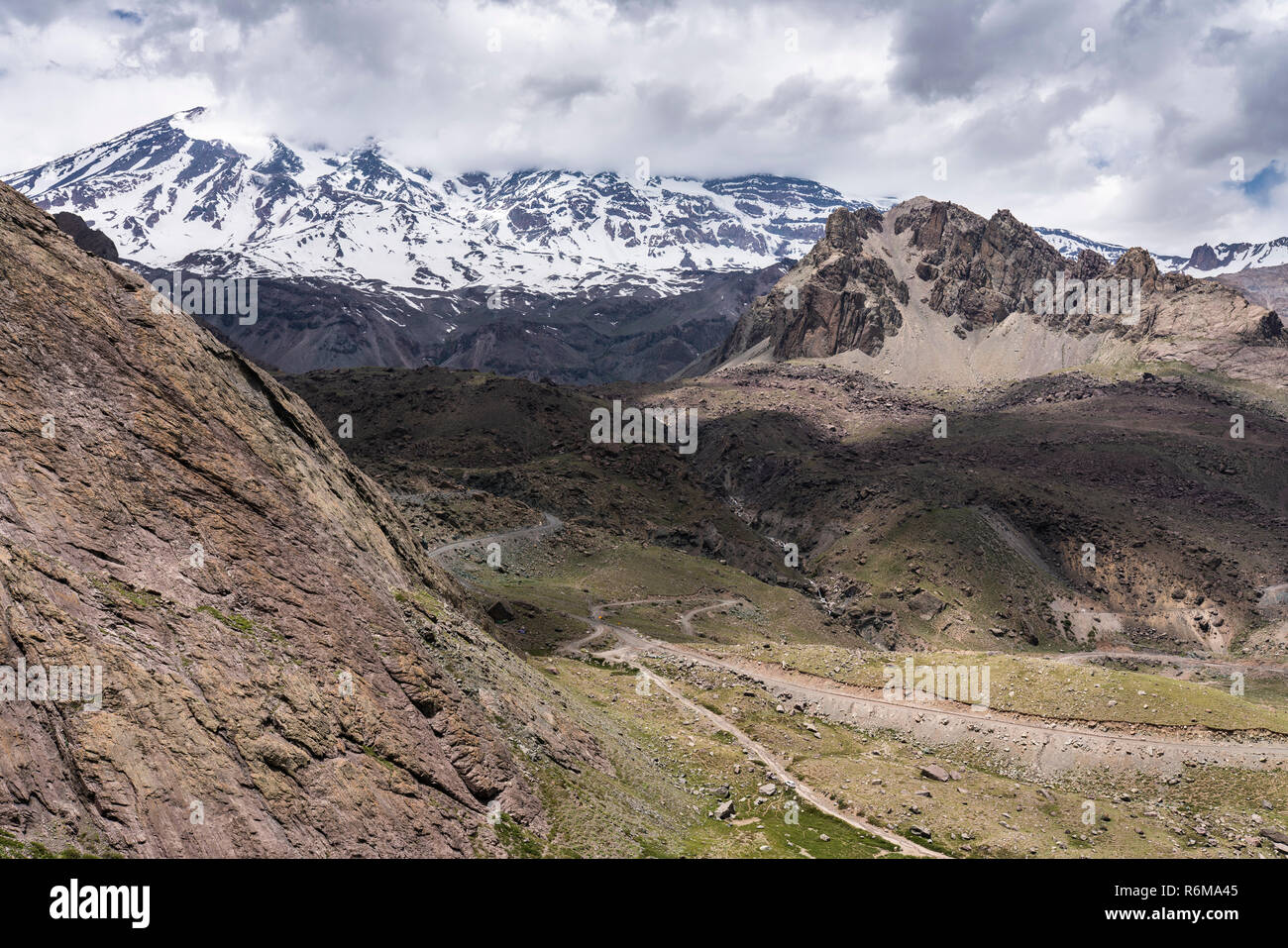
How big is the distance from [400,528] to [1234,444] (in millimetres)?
207353

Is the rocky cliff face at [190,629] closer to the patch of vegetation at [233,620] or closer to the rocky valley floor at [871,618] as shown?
the patch of vegetation at [233,620]

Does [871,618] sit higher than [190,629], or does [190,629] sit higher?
[190,629]

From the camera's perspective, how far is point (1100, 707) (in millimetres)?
56094

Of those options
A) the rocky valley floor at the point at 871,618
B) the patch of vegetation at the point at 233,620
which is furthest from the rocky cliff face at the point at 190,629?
the rocky valley floor at the point at 871,618

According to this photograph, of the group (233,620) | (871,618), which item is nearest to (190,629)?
(233,620)

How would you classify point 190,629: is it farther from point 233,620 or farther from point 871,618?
point 871,618

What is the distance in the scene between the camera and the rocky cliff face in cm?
1905

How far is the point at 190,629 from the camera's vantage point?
74.9ft

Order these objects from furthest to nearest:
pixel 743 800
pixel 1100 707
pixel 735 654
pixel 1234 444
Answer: pixel 1234 444 → pixel 735 654 → pixel 1100 707 → pixel 743 800

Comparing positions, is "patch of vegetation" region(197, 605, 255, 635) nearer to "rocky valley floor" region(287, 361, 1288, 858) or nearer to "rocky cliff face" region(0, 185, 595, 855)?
"rocky cliff face" region(0, 185, 595, 855)

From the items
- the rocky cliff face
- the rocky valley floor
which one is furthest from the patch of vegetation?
the rocky valley floor

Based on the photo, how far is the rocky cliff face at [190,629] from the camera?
19.0 m
